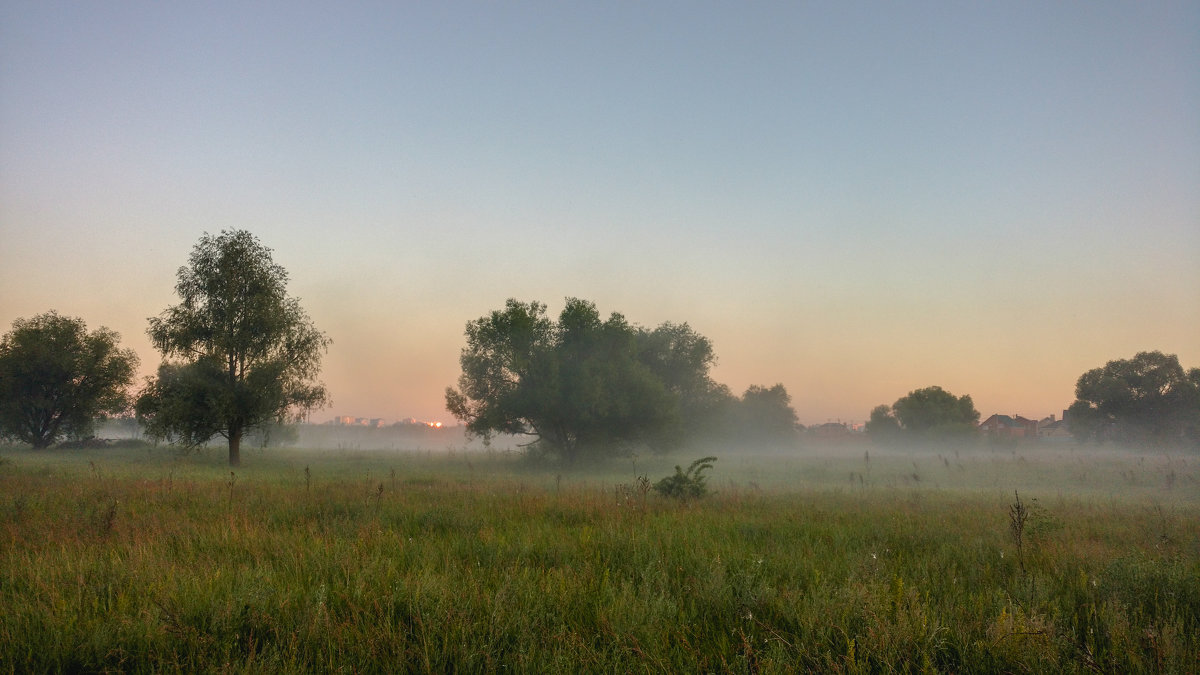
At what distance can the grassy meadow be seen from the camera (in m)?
3.52

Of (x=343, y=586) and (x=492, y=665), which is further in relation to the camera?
(x=343, y=586)

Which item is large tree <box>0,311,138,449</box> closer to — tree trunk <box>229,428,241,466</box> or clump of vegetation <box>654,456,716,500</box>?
tree trunk <box>229,428,241,466</box>

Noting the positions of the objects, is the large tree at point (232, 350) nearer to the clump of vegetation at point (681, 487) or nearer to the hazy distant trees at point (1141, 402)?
the clump of vegetation at point (681, 487)

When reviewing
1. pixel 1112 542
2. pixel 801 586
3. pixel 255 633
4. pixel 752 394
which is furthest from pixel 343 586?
pixel 752 394

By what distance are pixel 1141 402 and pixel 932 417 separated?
51.2 meters

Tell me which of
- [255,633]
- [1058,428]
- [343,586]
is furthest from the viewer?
[1058,428]

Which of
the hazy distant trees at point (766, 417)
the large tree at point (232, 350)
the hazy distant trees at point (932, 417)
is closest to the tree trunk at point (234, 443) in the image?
the large tree at point (232, 350)

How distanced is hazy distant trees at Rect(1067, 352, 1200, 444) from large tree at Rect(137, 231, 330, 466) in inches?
2710

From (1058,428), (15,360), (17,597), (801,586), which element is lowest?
(1058,428)

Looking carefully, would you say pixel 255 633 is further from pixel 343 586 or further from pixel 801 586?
pixel 801 586

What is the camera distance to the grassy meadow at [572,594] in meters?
3.52

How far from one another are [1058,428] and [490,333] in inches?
5784

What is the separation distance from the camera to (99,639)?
11.7 feet

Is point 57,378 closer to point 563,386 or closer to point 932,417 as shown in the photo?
point 563,386
